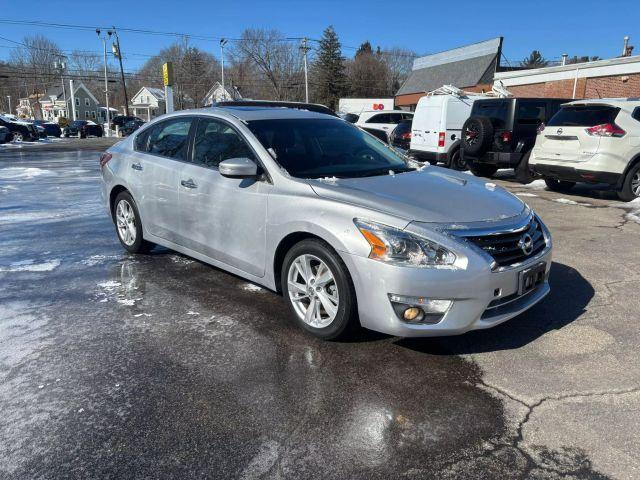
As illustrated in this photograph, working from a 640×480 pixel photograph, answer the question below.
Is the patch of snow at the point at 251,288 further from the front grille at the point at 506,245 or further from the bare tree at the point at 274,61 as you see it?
the bare tree at the point at 274,61

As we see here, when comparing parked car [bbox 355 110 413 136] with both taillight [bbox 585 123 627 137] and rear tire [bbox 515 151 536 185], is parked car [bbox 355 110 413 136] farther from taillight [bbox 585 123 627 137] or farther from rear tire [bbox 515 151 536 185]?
taillight [bbox 585 123 627 137]

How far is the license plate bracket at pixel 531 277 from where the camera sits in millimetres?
3357

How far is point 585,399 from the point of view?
114 inches

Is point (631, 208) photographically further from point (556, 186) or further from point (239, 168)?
point (239, 168)

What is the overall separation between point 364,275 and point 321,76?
245 ft

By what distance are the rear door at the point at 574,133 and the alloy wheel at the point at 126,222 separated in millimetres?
7415

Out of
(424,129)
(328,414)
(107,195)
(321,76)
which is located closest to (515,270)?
(328,414)

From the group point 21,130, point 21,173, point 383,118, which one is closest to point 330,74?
point 21,130

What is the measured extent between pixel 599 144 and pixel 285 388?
25.8 feet

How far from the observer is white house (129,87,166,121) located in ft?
324

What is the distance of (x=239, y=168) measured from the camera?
388cm

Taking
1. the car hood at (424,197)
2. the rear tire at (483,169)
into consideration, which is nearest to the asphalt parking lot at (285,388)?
the car hood at (424,197)

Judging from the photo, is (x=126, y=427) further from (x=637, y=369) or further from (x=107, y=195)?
(x=107, y=195)

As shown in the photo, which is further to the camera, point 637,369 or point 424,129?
point 424,129
